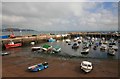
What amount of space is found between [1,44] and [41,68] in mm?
37367

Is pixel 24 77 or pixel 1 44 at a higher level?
pixel 1 44

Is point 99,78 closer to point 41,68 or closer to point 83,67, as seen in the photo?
point 83,67

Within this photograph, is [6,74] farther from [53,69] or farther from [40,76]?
[53,69]

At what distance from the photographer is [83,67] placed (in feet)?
83.0

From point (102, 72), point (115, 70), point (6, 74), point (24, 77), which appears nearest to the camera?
point (24, 77)

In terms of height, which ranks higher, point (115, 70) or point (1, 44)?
point (1, 44)

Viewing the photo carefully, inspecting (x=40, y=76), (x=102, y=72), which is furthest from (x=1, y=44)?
(x=102, y=72)

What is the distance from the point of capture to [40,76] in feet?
76.2

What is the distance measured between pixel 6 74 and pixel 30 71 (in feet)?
13.3

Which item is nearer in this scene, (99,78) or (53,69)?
(99,78)

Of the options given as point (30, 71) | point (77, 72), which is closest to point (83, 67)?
point (77, 72)

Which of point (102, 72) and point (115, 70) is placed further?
point (115, 70)

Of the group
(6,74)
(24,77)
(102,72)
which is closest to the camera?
(24,77)

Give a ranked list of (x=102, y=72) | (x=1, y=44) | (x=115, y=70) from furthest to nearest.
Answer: (x=1, y=44), (x=115, y=70), (x=102, y=72)
